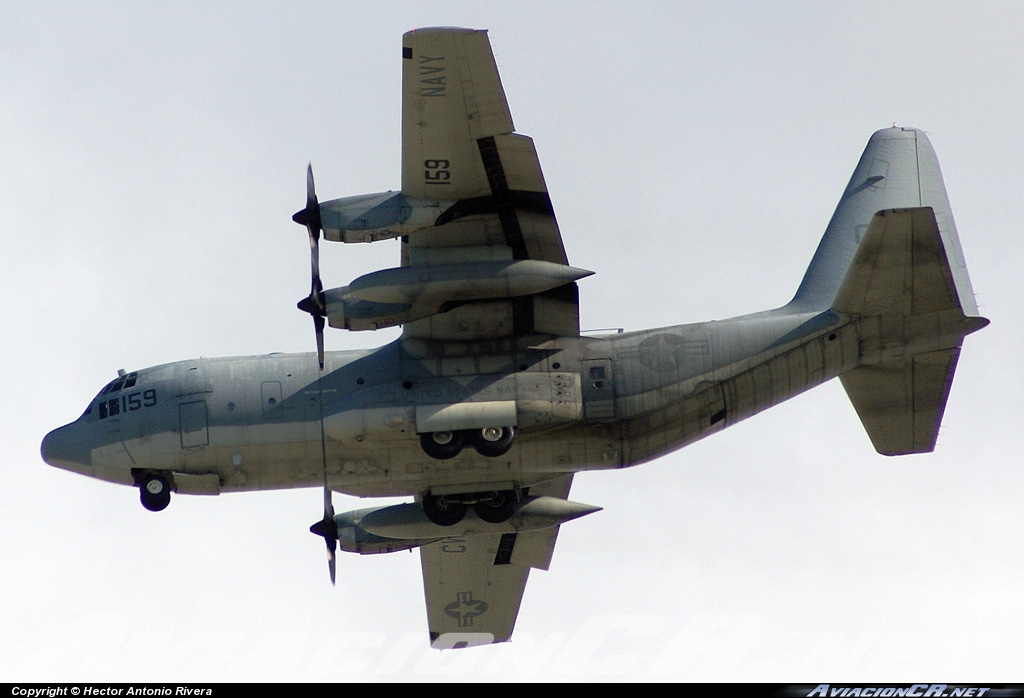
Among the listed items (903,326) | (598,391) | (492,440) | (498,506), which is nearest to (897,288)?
(903,326)

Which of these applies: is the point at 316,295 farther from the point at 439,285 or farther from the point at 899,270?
the point at 899,270

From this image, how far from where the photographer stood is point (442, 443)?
26.1 meters

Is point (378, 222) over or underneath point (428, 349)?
over

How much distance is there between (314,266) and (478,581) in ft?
27.9

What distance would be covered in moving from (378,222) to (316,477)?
194 inches

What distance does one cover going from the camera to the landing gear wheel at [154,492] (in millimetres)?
27000

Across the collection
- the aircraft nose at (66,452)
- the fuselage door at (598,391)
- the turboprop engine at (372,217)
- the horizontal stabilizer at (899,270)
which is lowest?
the aircraft nose at (66,452)

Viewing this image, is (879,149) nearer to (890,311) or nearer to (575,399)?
(890,311)

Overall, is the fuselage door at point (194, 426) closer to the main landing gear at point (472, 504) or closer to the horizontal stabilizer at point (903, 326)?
the main landing gear at point (472, 504)

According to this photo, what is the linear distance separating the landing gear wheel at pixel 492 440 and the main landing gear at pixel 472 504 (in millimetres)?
1933

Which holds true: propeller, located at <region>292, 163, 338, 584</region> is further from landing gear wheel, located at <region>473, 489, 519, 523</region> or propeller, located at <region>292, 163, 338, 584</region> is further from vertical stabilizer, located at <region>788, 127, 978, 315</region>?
vertical stabilizer, located at <region>788, 127, 978, 315</region>

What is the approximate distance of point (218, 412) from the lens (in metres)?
26.9

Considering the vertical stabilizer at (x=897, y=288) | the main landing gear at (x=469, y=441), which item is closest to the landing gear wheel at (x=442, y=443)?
the main landing gear at (x=469, y=441)
